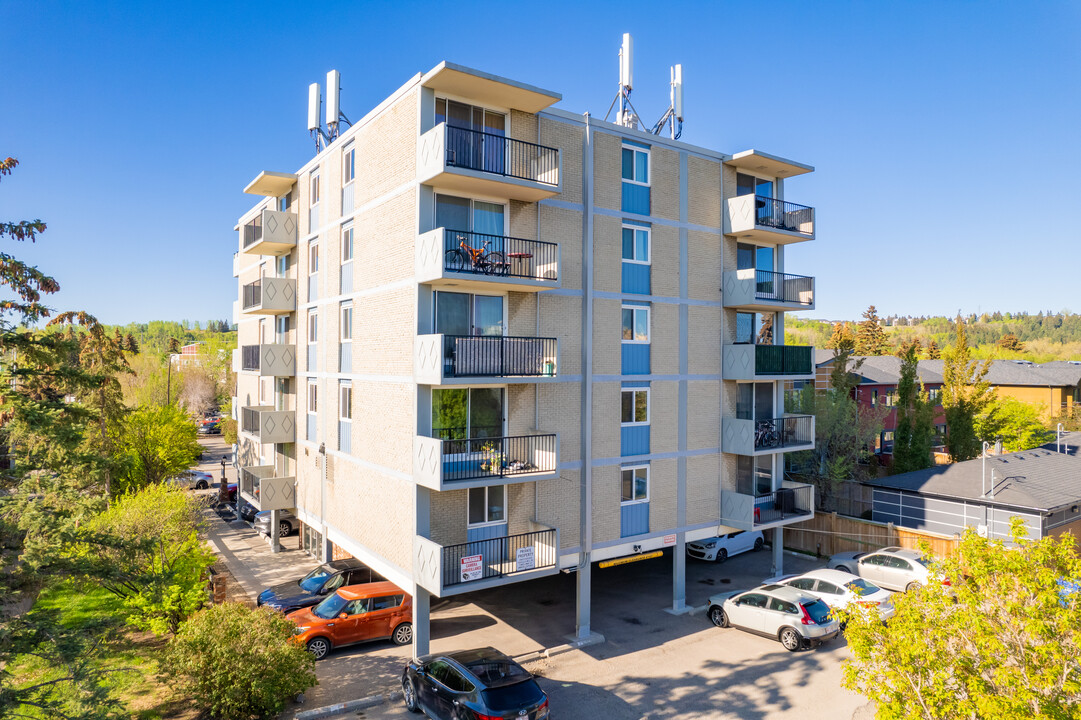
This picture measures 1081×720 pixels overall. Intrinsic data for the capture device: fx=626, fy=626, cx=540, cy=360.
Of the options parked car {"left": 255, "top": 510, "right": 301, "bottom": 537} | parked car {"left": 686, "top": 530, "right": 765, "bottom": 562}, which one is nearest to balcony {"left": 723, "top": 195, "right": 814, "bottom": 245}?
parked car {"left": 686, "top": 530, "right": 765, "bottom": 562}

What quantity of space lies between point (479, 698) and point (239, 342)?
87.4ft

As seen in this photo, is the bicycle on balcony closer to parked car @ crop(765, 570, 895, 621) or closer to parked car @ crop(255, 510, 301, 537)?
parked car @ crop(765, 570, 895, 621)

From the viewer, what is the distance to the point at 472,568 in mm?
14883

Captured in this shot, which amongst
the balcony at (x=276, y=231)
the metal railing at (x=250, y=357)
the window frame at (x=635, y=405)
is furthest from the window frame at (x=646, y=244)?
the metal railing at (x=250, y=357)

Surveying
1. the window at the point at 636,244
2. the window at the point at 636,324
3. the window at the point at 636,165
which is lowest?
the window at the point at 636,324

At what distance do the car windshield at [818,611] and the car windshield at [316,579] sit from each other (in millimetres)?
13890

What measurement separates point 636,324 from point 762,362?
15.9 ft

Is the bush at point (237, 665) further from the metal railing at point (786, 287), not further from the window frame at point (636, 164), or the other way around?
the metal railing at point (786, 287)

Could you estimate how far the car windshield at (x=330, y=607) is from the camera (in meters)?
16.7

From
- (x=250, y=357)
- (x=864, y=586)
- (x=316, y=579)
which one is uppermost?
(x=250, y=357)

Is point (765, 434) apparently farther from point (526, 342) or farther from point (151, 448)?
point (151, 448)

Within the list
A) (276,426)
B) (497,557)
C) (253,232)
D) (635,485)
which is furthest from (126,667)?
(253,232)

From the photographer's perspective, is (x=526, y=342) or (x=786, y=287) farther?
(x=786, y=287)

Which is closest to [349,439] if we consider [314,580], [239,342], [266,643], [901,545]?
[314,580]
